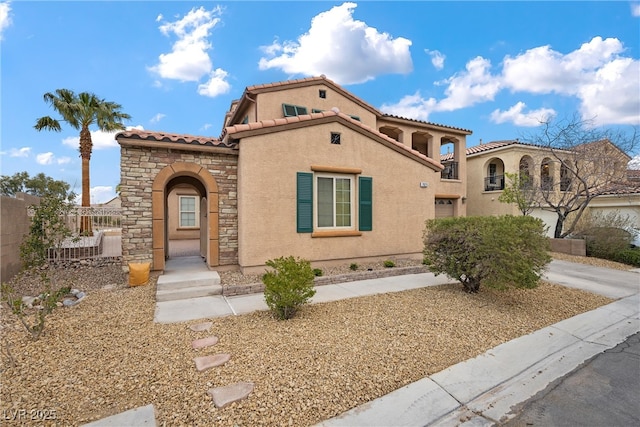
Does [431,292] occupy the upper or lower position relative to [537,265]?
lower

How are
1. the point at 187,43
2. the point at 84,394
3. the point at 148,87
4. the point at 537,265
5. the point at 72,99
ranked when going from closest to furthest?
the point at 84,394, the point at 537,265, the point at 187,43, the point at 148,87, the point at 72,99

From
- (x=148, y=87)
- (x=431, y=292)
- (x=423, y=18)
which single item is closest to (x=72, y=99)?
(x=148, y=87)

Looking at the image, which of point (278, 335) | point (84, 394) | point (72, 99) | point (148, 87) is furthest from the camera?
point (72, 99)

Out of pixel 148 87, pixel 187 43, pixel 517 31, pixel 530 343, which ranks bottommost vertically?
pixel 530 343

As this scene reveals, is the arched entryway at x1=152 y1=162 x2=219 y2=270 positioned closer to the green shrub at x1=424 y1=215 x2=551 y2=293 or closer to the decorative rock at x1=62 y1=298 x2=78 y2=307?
the decorative rock at x1=62 y1=298 x2=78 y2=307

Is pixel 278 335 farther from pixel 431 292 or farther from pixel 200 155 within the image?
pixel 200 155

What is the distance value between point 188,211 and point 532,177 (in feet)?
68.0

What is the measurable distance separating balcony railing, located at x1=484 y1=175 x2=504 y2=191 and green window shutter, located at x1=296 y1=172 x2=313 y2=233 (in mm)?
16277

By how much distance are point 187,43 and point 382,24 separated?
24.6 ft

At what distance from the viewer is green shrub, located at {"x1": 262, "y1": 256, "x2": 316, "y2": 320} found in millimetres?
4977

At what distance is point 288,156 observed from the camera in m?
8.36

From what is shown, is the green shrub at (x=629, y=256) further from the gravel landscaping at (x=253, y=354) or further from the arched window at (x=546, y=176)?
the gravel landscaping at (x=253, y=354)

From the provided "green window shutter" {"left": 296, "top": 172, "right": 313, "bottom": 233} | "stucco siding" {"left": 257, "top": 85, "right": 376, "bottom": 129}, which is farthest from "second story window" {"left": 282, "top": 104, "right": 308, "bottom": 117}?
"green window shutter" {"left": 296, "top": 172, "right": 313, "bottom": 233}

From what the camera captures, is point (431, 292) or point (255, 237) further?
point (255, 237)
